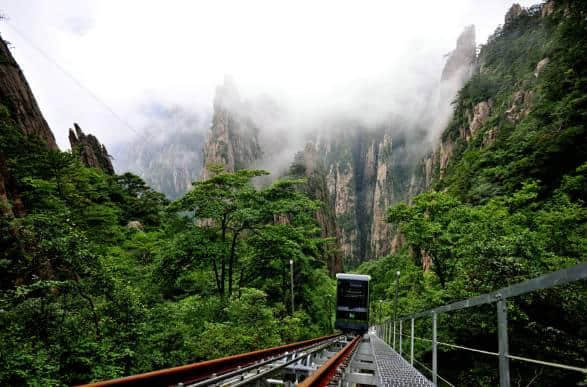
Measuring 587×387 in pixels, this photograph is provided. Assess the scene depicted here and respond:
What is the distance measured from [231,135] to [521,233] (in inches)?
3234

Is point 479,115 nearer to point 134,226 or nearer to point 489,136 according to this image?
point 489,136

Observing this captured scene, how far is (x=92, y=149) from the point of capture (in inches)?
1727

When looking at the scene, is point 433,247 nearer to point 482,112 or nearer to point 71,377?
point 71,377

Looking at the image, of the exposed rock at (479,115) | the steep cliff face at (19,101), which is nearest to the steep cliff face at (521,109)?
the exposed rock at (479,115)

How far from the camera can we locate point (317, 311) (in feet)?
77.7

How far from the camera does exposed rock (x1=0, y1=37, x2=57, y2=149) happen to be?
2627cm

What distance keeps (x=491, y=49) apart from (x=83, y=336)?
7477cm

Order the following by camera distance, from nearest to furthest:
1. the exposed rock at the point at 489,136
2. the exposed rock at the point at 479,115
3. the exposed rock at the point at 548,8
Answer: the exposed rock at the point at 489,136, the exposed rock at the point at 548,8, the exposed rock at the point at 479,115

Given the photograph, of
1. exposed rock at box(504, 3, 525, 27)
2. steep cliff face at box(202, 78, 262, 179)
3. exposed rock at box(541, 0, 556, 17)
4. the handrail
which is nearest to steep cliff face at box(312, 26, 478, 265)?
exposed rock at box(504, 3, 525, 27)

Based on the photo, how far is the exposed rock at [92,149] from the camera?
40.8 meters

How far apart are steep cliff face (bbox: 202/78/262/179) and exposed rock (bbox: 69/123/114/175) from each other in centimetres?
3167

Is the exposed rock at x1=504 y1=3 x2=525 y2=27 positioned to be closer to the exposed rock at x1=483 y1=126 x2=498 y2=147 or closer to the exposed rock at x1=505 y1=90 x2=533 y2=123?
the exposed rock at x1=505 y1=90 x2=533 y2=123

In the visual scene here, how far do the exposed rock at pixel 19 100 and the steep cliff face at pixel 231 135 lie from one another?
48.3 metres

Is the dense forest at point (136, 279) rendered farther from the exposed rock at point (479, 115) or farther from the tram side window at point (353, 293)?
the exposed rock at point (479, 115)
